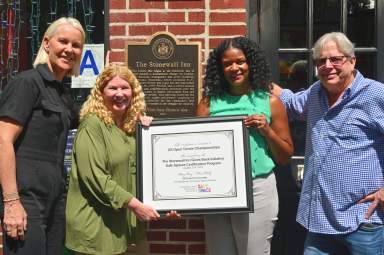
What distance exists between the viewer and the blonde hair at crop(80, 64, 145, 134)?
3.22 metres

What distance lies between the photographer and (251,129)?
11.0ft

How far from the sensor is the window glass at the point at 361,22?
4.09 m

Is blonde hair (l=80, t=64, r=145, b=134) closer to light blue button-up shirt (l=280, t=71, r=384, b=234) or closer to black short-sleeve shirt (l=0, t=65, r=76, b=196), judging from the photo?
black short-sleeve shirt (l=0, t=65, r=76, b=196)

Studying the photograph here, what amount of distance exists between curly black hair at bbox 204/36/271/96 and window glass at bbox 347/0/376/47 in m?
1.02

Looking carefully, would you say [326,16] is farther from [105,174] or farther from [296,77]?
[105,174]

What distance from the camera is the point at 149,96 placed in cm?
394

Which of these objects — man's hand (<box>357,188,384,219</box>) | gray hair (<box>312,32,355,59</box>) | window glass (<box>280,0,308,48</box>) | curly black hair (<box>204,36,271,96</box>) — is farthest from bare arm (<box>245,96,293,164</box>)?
window glass (<box>280,0,308,48</box>)

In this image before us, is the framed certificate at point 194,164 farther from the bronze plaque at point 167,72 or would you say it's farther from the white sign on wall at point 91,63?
the white sign on wall at point 91,63

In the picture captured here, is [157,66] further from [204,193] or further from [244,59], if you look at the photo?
[204,193]

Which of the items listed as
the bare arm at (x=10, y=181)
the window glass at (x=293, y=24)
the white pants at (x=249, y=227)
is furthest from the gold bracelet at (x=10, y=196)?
the window glass at (x=293, y=24)

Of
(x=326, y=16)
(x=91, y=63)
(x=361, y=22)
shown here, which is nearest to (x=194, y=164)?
(x=91, y=63)

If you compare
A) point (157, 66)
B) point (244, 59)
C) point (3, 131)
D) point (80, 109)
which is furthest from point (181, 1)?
point (3, 131)

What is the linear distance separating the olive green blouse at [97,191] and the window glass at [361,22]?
75.2 inches

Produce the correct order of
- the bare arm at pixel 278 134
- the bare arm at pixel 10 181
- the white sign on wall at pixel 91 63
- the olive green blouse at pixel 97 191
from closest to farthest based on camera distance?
the bare arm at pixel 10 181
the olive green blouse at pixel 97 191
the bare arm at pixel 278 134
the white sign on wall at pixel 91 63
